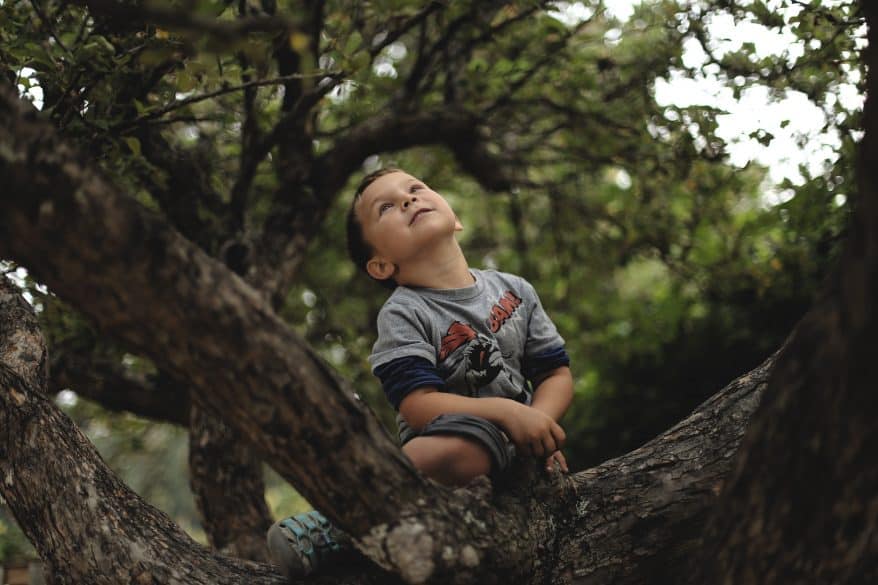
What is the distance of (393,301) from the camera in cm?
244

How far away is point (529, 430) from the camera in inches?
80.0

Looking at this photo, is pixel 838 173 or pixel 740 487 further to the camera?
pixel 838 173

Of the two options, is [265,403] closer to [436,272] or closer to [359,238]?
[436,272]

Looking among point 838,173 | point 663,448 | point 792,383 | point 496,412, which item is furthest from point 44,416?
point 838,173

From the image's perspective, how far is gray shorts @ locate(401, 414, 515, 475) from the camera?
2.00 meters

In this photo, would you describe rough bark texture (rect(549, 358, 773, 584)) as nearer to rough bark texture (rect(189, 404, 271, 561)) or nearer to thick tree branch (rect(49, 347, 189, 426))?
rough bark texture (rect(189, 404, 271, 561))

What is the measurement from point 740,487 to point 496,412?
710 mm

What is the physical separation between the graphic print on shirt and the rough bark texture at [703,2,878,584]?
2.89 ft

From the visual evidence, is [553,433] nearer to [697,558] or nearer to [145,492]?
[697,558]

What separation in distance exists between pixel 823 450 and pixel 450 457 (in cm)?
92

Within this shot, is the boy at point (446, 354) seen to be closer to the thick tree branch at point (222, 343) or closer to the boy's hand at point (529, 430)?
the boy's hand at point (529, 430)

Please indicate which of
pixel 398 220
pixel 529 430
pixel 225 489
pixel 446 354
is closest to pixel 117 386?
pixel 225 489

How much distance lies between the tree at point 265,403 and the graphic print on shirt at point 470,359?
335 millimetres

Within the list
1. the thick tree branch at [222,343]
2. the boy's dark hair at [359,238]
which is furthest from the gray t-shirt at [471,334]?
the thick tree branch at [222,343]
